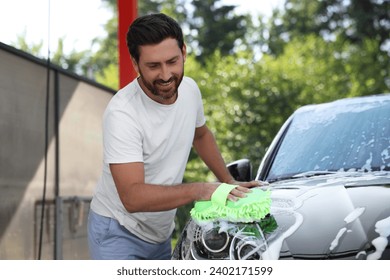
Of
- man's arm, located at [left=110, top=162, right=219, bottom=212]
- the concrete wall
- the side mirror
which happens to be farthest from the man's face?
the concrete wall

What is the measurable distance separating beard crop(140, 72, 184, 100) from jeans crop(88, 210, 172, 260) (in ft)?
1.92

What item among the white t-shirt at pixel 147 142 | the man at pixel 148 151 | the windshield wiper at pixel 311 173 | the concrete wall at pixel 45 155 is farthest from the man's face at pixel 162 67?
the concrete wall at pixel 45 155

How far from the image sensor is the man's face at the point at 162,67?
2830 millimetres

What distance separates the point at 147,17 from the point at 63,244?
322cm

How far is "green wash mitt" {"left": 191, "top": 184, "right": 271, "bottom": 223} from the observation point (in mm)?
2635

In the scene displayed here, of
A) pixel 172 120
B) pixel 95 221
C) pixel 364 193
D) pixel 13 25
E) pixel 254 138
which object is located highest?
pixel 13 25

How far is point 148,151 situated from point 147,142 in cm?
4

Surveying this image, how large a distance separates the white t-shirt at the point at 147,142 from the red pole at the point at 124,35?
2247 millimetres

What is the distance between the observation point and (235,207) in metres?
2.65

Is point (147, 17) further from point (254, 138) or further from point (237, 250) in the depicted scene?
point (254, 138)

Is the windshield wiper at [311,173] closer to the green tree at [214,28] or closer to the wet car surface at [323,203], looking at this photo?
the wet car surface at [323,203]

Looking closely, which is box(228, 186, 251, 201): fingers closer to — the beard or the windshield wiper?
the beard

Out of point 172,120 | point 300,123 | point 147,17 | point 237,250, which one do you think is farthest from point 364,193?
point 300,123

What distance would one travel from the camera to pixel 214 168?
3.54m
